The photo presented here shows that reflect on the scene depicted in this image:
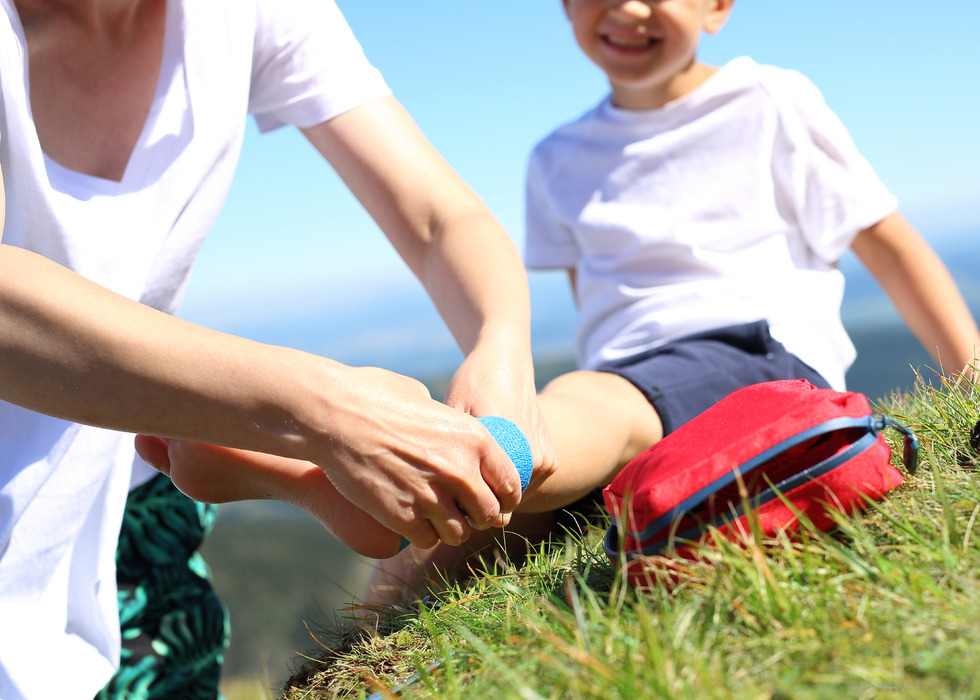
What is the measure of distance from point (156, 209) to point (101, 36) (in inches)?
17.4

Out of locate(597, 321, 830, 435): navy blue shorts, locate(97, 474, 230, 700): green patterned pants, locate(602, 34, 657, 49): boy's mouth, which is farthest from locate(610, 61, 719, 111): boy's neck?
locate(97, 474, 230, 700): green patterned pants

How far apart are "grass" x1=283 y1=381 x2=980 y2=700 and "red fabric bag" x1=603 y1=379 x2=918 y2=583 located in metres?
0.05

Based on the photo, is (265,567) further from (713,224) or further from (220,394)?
(220,394)

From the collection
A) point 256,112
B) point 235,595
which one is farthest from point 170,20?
point 235,595

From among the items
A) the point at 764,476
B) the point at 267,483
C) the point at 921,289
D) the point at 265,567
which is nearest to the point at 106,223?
the point at 267,483

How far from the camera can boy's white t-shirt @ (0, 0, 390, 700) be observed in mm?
1691

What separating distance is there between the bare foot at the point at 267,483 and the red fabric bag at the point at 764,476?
456 mm

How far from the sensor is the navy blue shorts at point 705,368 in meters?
2.07

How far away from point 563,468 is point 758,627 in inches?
30.1

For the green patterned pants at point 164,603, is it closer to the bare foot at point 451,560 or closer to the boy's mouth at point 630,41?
the bare foot at point 451,560

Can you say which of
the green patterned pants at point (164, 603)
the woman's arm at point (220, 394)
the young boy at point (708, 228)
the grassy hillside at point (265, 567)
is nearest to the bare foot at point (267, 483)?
the woman's arm at point (220, 394)

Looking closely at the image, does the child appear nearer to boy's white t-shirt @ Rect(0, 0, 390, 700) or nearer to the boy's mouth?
the boy's mouth

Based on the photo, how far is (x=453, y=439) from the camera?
1327 millimetres

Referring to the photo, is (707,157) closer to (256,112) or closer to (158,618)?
(256,112)
